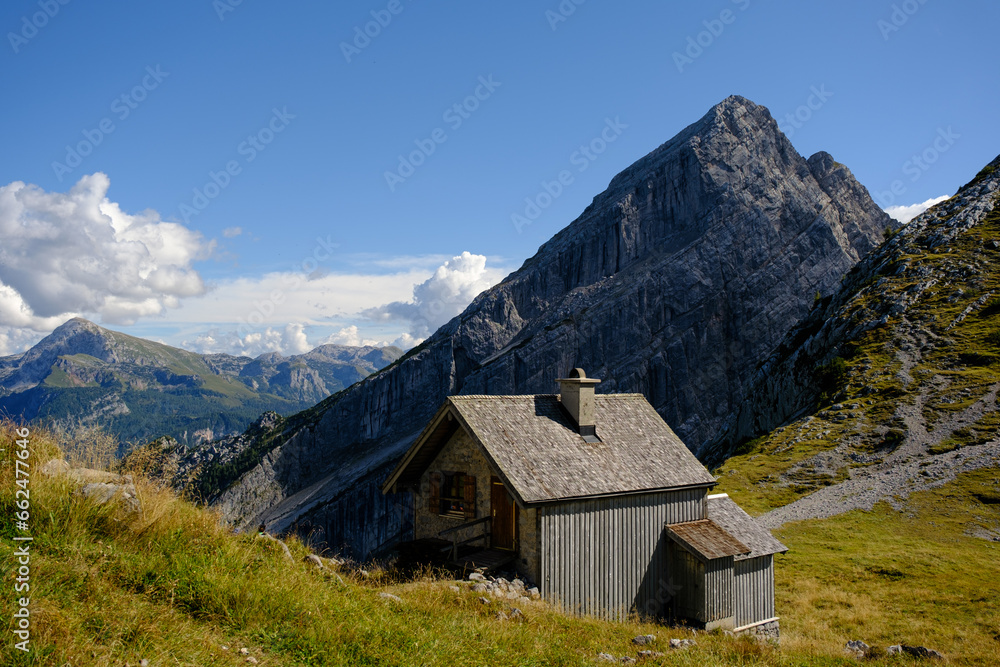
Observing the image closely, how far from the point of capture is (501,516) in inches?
834

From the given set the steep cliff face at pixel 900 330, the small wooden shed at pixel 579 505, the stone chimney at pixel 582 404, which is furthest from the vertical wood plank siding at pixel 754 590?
the steep cliff face at pixel 900 330

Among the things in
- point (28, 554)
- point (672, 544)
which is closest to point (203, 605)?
point (28, 554)

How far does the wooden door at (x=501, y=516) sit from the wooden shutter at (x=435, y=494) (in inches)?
105

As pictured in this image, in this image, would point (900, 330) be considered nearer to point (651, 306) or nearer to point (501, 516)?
point (501, 516)

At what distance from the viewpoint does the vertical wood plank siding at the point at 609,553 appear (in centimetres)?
1939

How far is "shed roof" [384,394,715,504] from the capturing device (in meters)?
19.8

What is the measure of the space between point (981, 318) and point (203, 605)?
86514mm

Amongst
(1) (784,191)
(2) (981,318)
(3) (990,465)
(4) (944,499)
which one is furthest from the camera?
(1) (784,191)

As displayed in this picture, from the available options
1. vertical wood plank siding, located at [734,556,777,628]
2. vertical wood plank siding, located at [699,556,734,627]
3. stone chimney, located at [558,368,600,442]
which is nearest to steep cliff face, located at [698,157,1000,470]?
vertical wood plank siding, located at [734,556,777,628]

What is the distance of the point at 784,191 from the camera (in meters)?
160

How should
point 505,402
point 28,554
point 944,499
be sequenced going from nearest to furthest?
point 28,554
point 505,402
point 944,499

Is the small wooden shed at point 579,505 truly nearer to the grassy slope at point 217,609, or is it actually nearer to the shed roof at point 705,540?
the shed roof at point 705,540

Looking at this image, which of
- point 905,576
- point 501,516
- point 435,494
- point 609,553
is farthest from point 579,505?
point 905,576

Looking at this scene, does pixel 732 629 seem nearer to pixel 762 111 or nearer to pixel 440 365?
pixel 440 365
